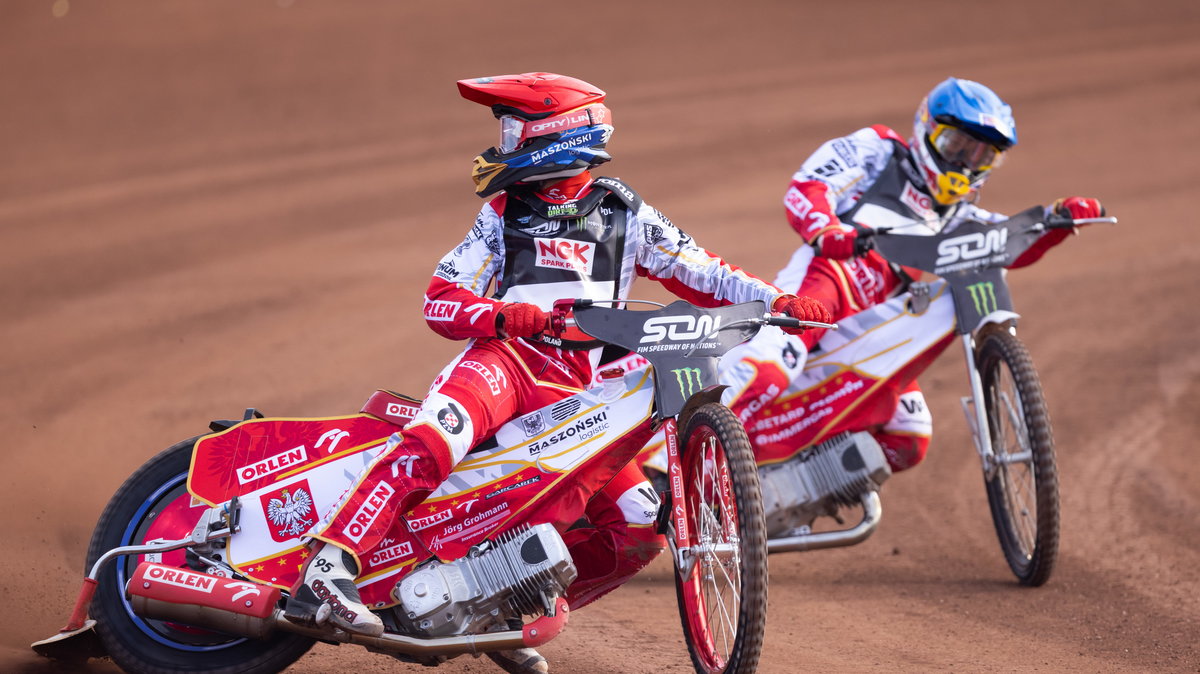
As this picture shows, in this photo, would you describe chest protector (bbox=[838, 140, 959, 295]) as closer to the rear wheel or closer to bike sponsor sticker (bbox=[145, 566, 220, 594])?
the rear wheel

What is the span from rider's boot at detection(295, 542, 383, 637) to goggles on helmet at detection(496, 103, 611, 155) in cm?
176

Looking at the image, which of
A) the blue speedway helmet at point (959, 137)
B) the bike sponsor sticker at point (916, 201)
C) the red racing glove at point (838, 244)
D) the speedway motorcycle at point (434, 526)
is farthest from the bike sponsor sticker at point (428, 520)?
the blue speedway helmet at point (959, 137)

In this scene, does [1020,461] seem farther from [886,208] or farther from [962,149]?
[962,149]

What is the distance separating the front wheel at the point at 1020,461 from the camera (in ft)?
22.5

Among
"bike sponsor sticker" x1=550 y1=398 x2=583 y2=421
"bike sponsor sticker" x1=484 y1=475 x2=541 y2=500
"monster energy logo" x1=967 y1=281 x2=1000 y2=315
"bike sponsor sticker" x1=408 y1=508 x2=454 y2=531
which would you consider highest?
"monster energy logo" x1=967 y1=281 x2=1000 y2=315

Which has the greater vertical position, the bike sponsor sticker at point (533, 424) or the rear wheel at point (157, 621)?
the bike sponsor sticker at point (533, 424)

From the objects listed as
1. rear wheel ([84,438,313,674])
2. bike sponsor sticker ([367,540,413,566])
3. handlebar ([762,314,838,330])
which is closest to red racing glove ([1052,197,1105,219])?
handlebar ([762,314,838,330])

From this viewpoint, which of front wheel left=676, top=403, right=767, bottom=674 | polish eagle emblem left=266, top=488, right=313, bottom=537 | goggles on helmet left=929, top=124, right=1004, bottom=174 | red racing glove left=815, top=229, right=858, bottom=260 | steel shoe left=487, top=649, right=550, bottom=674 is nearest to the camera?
front wheel left=676, top=403, right=767, bottom=674

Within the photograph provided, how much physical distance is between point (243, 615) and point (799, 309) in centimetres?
237

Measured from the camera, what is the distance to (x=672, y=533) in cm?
523

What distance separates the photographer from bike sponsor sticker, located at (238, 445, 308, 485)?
18.1 feet

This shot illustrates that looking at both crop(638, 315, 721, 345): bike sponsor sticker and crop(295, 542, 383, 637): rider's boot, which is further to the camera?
crop(638, 315, 721, 345): bike sponsor sticker

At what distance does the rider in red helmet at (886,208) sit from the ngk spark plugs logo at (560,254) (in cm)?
182

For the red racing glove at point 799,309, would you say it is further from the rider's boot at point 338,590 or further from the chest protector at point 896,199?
the chest protector at point 896,199
